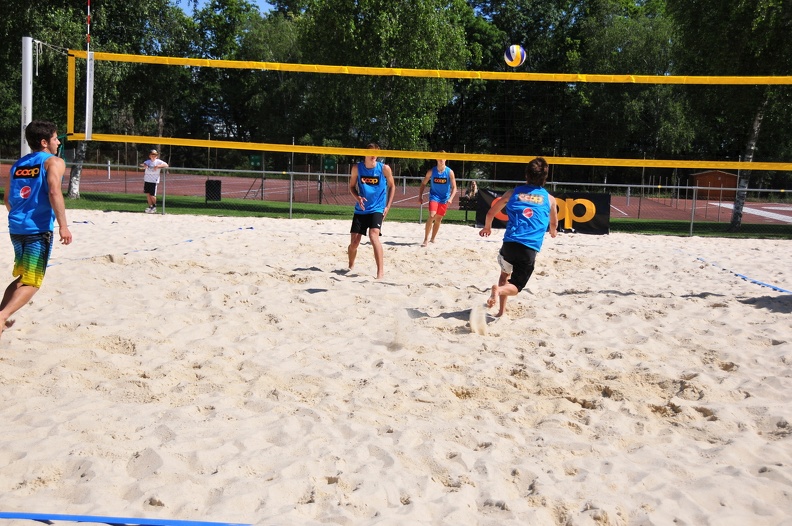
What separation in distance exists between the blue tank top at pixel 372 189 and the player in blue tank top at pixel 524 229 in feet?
5.95

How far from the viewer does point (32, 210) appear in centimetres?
441

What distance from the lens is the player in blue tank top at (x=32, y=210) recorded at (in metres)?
4.38

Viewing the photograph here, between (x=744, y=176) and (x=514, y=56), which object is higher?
(x=514, y=56)

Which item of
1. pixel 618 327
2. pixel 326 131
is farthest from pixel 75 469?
pixel 326 131

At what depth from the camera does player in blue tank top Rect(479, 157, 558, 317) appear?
5477mm

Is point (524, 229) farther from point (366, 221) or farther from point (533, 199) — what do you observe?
point (366, 221)

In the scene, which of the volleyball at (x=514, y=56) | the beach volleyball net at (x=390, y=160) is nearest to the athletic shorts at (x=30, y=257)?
the beach volleyball net at (x=390, y=160)

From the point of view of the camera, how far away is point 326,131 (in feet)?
117

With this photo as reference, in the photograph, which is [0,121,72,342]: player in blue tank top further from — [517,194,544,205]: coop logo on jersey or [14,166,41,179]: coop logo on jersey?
[517,194,544,205]: coop logo on jersey

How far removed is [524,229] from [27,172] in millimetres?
3409

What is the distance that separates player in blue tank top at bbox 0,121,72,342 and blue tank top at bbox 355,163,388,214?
10.5 feet

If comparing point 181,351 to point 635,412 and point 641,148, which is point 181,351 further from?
point 641,148

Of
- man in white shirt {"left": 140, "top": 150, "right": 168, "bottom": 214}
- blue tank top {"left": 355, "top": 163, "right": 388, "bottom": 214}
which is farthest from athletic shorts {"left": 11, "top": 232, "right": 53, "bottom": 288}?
man in white shirt {"left": 140, "top": 150, "right": 168, "bottom": 214}

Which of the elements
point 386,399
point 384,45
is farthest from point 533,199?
point 384,45
